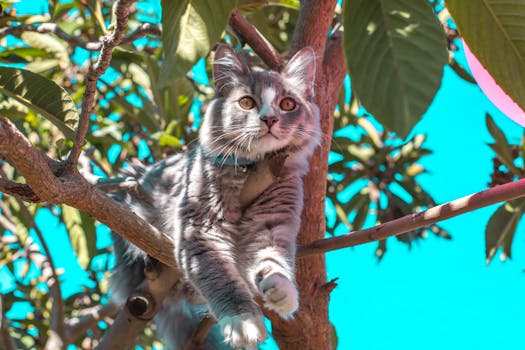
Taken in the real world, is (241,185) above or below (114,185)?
above

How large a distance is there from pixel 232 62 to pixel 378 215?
4.66ft

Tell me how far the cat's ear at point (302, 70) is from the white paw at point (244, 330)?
885 millimetres

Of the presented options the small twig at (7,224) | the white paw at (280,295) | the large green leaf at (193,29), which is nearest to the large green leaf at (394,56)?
the large green leaf at (193,29)

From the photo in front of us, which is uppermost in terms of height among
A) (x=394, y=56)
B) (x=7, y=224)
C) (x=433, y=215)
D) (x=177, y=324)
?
(x=7, y=224)

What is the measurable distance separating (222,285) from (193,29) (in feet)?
3.69

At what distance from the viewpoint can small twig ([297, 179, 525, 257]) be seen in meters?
1.43

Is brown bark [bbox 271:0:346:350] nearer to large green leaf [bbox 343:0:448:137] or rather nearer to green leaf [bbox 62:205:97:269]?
green leaf [bbox 62:205:97:269]

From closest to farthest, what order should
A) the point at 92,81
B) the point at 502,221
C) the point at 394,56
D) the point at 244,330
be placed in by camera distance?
the point at 394,56, the point at 92,81, the point at 244,330, the point at 502,221

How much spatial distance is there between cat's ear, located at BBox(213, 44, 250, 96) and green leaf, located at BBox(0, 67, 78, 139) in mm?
834

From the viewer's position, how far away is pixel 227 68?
2.49m

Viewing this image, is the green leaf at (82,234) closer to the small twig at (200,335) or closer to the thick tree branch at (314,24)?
the small twig at (200,335)

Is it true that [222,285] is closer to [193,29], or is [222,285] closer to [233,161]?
[233,161]

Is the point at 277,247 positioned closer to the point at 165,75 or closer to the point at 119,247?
the point at 119,247

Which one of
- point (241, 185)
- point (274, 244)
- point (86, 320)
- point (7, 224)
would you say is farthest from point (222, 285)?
point (7, 224)
